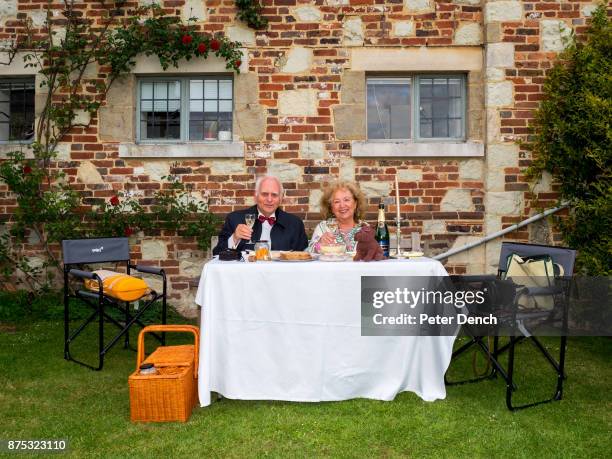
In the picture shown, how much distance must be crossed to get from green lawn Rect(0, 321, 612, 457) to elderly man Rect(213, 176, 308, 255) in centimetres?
129

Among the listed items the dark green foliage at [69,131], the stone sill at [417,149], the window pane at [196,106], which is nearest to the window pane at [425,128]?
the stone sill at [417,149]

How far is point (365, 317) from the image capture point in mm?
3328

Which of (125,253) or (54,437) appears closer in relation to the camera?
(54,437)

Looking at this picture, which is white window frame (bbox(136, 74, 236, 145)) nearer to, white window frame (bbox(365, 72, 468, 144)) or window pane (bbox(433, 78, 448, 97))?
white window frame (bbox(365, 72, 468, 144))

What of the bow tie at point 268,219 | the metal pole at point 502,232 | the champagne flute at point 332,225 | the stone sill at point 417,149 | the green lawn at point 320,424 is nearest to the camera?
the green lawn at point 320,424

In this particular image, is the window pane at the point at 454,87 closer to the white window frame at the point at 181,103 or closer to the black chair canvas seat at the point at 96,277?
the white window frame at the point at 181,103

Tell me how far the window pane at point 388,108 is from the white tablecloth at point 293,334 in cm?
281

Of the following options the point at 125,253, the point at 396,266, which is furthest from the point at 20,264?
the point at 396,266

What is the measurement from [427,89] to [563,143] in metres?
1.45

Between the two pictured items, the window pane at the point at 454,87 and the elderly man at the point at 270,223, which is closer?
the elderly man at the point at 270,223

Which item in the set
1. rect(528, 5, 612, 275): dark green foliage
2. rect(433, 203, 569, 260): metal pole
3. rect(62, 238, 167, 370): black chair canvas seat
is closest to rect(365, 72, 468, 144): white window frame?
rect(528, 5, 612, 275): dark green foliage

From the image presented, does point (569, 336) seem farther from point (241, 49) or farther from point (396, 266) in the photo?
point (241, 49)

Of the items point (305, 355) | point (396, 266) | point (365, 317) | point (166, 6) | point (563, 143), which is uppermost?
point (166, 6)

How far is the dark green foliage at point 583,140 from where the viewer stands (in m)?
4.94
